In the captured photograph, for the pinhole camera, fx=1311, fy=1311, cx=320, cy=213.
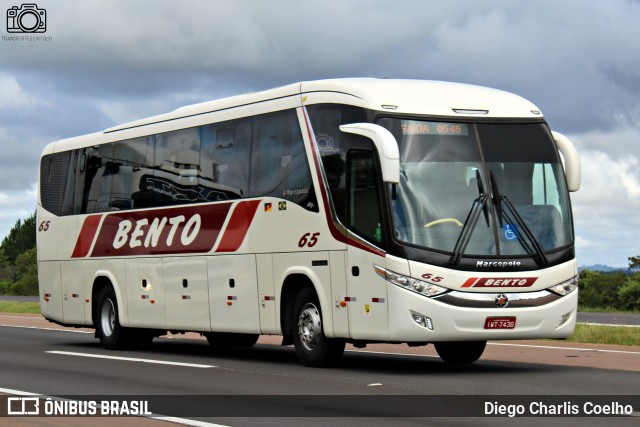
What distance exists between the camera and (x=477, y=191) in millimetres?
16359

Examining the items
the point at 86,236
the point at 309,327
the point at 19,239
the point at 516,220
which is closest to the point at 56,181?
the point at 86,236

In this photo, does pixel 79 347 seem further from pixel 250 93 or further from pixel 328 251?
pixel 328 251

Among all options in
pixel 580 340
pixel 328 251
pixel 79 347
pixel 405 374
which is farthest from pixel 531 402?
pixel 79 347

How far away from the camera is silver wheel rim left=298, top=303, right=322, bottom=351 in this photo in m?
17.6

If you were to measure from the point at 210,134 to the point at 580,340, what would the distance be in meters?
8.21

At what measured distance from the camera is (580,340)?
24.0 m

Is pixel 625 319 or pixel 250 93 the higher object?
pixel 250 93

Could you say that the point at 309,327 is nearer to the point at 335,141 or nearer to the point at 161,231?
the point at 335,141

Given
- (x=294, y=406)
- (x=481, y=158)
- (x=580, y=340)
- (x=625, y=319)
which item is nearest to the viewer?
(x=294, y=406)

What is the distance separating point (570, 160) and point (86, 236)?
10295 millimetres

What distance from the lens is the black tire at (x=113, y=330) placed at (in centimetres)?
2336

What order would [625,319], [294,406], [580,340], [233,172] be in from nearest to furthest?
1. [294,406]
2. [233,172]
3. [580,340]
4. [625,319]

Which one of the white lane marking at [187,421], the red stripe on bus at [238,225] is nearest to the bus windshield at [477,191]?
the red stripe on bus at [238,225]

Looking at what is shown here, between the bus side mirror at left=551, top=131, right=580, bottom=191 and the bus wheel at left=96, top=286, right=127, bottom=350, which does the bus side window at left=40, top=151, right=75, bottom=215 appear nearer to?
the bus wheel at left=96, top=286, right=127, bottom=350
